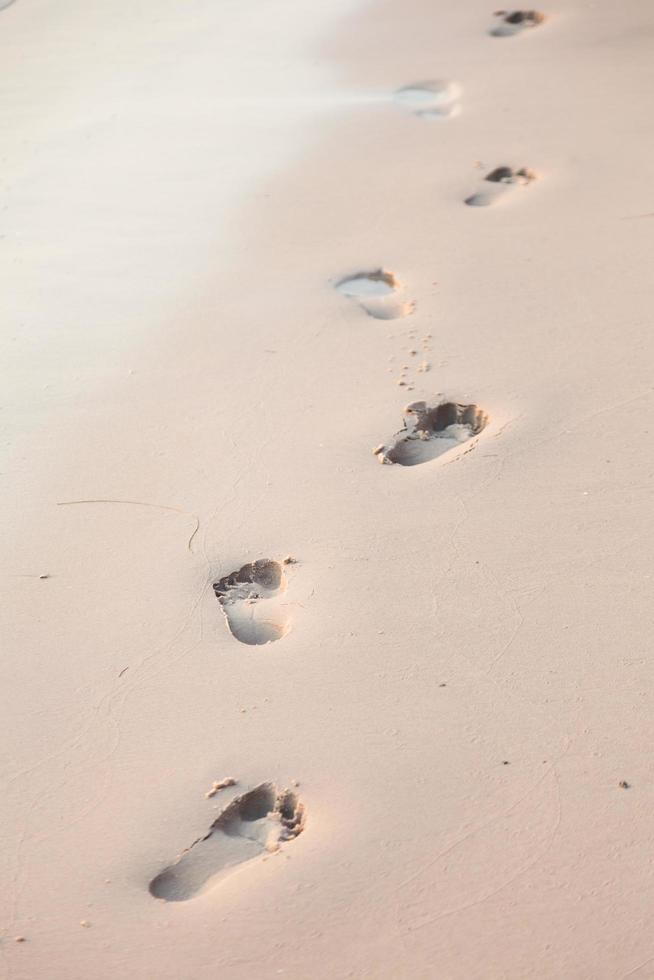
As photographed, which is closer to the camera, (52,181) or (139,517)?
(139,517)

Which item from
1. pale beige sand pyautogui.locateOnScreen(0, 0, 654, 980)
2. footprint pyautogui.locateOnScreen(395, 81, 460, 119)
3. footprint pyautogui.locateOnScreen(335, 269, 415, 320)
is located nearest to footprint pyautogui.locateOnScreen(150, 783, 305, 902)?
pale beige sand pyautogui.locateOnScreen(0, 0, 654, 980)

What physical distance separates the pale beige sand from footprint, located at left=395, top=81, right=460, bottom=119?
8 cm

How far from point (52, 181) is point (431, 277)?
154cm

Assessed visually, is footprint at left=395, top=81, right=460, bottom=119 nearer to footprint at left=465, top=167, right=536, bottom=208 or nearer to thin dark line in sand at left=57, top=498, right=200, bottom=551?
footprint at left=465, top=167, right=536, bottom=208

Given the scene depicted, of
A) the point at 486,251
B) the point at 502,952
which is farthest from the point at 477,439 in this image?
the point at 502,952

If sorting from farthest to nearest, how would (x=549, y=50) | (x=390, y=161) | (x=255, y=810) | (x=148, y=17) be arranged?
1. (x=148, y=17)
2. (x=549, y=50)
3. (x=390, y=161)
4. (x=255, y=810)

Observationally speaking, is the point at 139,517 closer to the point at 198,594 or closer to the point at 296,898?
the point at 198,594

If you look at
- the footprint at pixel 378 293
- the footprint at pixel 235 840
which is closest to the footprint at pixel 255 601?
the footprint at pixel 235 840

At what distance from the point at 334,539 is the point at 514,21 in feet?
11.4

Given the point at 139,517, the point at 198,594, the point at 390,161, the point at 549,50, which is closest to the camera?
the point at 198,594

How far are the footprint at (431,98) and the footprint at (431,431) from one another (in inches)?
75.4

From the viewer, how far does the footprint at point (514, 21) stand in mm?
4977

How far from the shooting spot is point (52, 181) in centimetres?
405

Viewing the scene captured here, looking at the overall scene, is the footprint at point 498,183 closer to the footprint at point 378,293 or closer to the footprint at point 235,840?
the footprint at point 378,293
